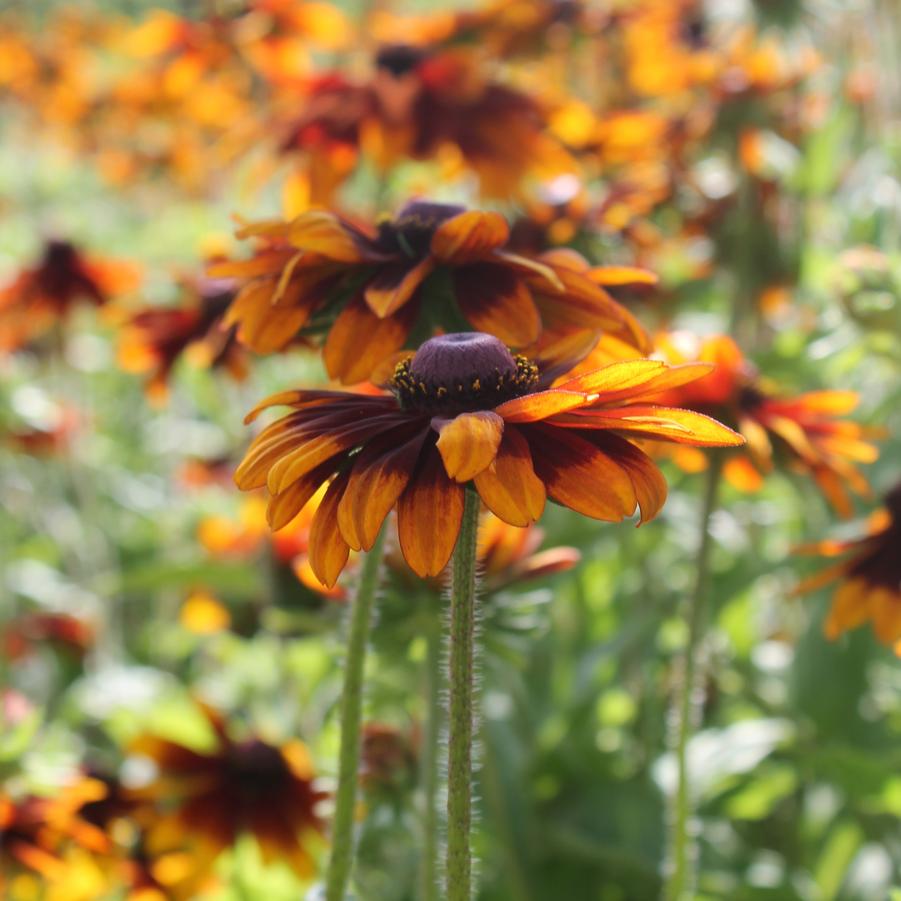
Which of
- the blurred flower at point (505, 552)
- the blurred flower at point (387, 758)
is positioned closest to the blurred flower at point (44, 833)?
the blurred flower at point (387, 758)

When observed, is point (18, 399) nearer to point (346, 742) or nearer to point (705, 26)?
point (346, 742)

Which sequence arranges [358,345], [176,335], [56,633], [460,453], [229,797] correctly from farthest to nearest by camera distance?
[56,633] < [176,335] < [229,797] < [358,345] < [460,453]

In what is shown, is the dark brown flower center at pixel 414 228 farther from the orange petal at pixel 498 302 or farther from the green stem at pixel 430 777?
the green stem at pixel 430 777

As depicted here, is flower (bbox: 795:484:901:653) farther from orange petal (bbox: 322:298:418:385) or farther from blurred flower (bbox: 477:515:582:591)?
orange petal (bbox: 322:298:418:385)

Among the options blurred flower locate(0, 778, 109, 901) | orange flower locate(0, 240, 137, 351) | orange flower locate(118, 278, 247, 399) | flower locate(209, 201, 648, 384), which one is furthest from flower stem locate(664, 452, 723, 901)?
orange flower locate(0, 240, 137, 351)

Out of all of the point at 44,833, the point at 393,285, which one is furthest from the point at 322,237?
the point at 44,833

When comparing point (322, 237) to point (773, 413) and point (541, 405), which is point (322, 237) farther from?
point (773, 413)
